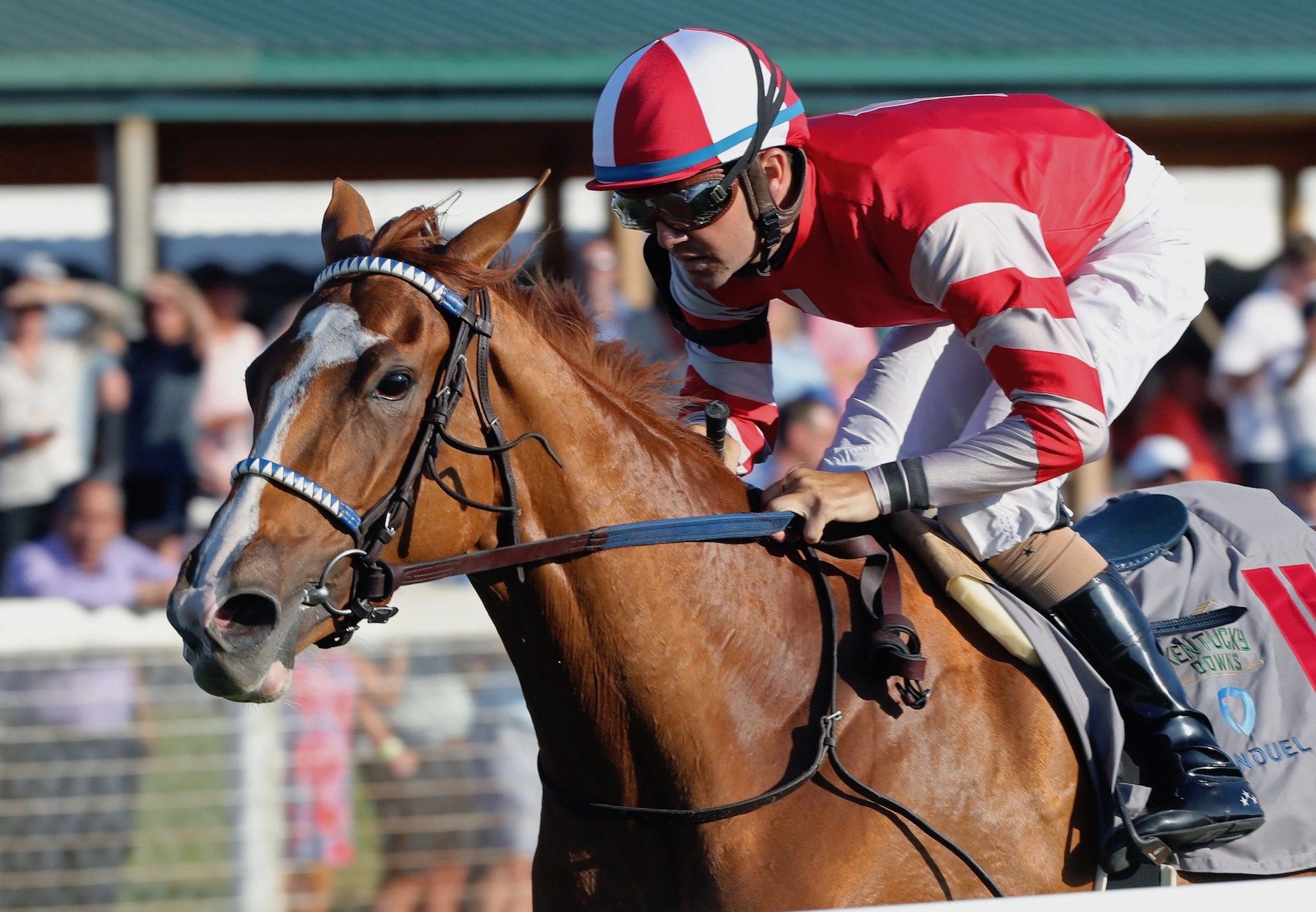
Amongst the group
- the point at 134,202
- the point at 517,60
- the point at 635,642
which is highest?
the point at 517,60

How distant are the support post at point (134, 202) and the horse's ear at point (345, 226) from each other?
440 centimetres

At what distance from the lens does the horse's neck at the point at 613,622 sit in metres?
2.33

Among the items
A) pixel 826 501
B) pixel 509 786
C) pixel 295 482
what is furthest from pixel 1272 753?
pixel 509 786

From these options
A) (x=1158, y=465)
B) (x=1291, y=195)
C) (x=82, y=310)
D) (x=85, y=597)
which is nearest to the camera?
(x=85, y=597)

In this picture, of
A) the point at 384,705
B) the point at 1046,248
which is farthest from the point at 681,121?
the point at 384,705

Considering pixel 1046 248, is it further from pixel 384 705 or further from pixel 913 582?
pixel 384 705

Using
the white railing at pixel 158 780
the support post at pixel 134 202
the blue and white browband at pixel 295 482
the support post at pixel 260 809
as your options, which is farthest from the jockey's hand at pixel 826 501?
the support post at pixel 134 202

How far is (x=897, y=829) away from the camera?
2389 mm

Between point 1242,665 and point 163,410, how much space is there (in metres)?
4.07

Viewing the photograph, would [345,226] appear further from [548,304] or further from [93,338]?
[93,338]

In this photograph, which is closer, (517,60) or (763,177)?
(763,177)

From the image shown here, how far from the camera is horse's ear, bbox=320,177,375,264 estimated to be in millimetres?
2393

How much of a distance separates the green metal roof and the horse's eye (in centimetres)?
480

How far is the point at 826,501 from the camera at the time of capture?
2.46 metres
